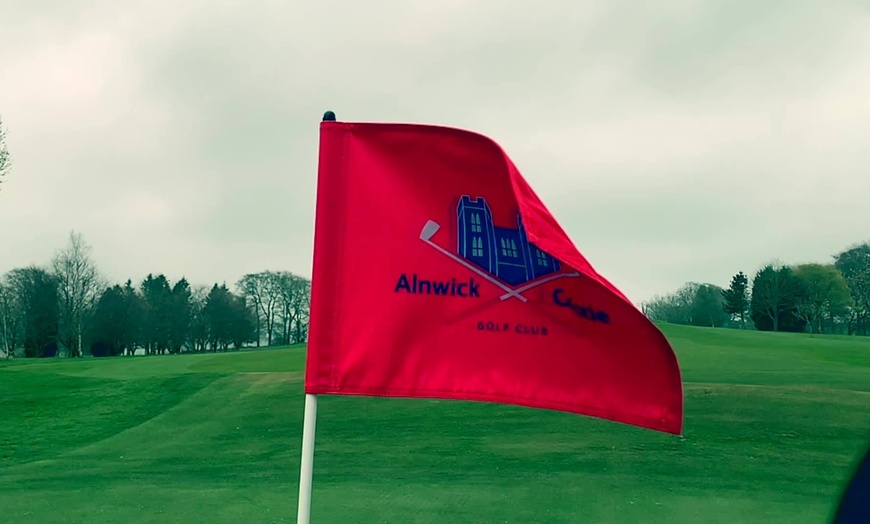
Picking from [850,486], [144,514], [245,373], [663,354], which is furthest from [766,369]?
[850,486]

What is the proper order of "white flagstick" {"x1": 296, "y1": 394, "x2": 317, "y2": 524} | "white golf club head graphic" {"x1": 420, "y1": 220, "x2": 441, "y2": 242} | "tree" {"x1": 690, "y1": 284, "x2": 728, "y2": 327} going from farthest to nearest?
"tree" {"x1": 690, "y1": 284, "x2": 728, "y2": 327}
"white golf club head graphic" {"x1": 420, "y1": 220, "x2": 441, "y2": 242}
"white flagstick" {"x1": 296, "y1": 394, "x2": 317, "y2": 524}

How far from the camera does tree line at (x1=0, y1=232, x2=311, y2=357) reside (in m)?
41.6

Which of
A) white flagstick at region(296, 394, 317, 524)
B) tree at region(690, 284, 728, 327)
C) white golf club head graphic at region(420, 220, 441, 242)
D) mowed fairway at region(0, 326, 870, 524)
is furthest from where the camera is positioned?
tree at region(690, 284, 728, 327)

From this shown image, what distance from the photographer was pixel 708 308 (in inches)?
1821

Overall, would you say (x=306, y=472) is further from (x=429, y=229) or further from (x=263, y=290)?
(x=263, y=290)

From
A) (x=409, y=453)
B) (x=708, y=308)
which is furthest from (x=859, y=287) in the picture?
(x=409, y=453)

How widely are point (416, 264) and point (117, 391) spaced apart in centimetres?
1720

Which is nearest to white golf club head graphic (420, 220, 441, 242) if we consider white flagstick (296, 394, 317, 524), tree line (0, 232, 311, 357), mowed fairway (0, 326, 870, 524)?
white flagstick (296, 394, 317, 524)

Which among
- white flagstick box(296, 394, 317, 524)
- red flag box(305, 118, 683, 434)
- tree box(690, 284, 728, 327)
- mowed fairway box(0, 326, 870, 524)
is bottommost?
mowed fairway box(0, 326, 870, 524)

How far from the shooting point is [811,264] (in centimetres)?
4150

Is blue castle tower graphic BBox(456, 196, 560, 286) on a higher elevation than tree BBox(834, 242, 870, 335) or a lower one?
lower

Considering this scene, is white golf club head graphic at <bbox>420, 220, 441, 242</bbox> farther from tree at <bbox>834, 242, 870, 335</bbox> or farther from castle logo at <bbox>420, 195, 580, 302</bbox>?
tree at <bbox>834, 242, 870, 335</bbox>

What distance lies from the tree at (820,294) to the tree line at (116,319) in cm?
2304

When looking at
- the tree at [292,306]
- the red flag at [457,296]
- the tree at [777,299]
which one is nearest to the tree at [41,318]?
the tree at [292,306]
